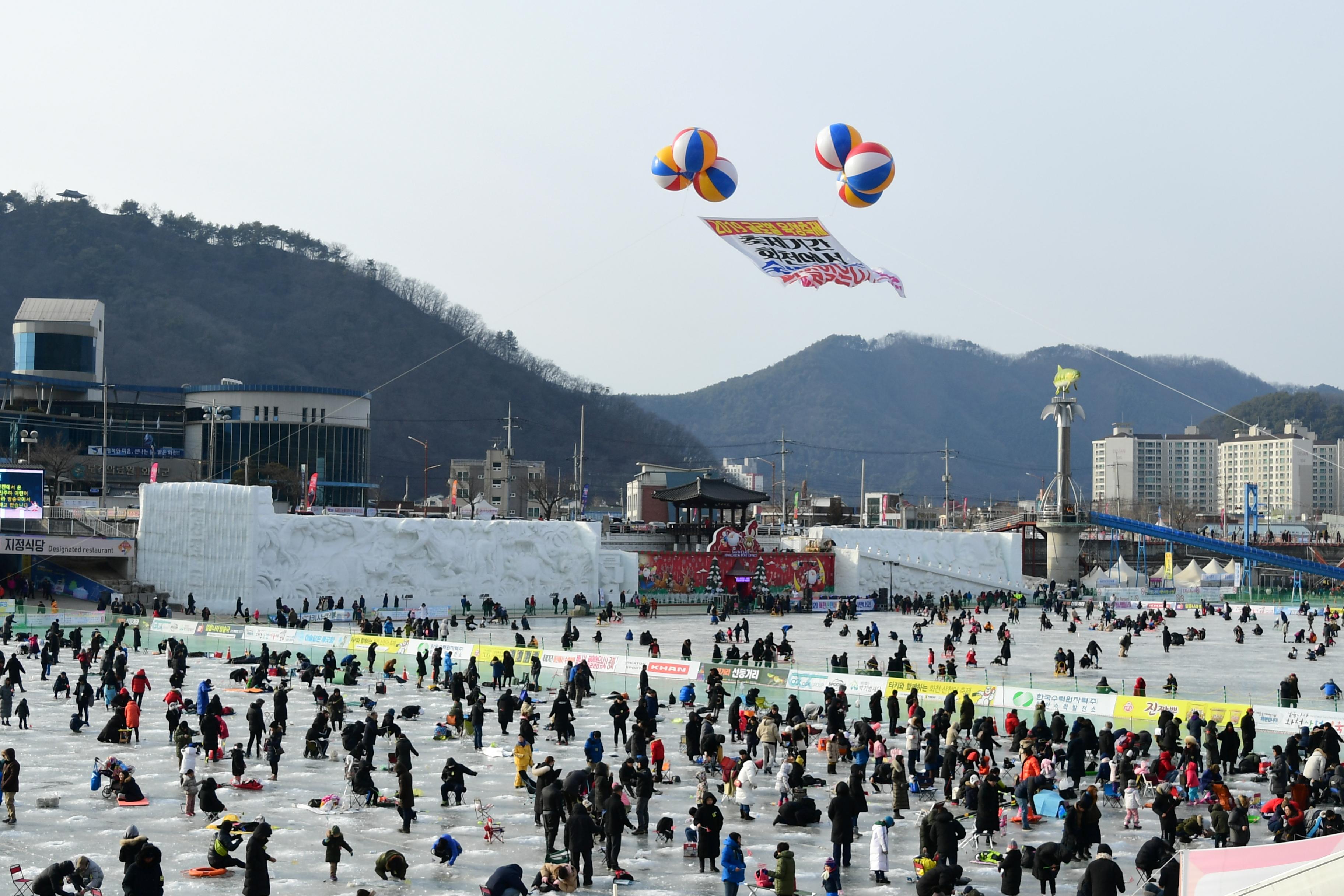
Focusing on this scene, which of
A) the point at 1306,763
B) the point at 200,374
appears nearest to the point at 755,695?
the point at 1306,763

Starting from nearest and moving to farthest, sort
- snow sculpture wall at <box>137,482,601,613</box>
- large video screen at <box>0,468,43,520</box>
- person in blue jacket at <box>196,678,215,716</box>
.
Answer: person in blue jacket at <box>196,678,215,716</box>, large video screen at <box>0,468,43,520</box>, snow sculpture wall at <box>137,482,601,613</box>

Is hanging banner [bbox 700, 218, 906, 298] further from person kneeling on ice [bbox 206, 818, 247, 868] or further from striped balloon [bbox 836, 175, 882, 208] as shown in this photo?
person kneeling on ice [bbox 206, 818, 247, 868]

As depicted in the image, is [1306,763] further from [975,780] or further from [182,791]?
[182,791]

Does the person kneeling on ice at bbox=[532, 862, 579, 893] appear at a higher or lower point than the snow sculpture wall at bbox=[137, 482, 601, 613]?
lower

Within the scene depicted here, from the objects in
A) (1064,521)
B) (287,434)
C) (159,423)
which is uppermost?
(159,423)

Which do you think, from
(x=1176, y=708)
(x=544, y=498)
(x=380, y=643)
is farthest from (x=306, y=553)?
(x=544, y=498)

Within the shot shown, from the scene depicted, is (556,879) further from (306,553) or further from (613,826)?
(306,553)

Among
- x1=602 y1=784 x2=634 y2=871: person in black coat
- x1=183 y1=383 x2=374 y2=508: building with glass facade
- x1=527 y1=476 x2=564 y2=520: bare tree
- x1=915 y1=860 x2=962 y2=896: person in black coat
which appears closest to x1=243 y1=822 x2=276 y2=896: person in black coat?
x1=602 y1=784 x2=634 y2=871: person in black coat
